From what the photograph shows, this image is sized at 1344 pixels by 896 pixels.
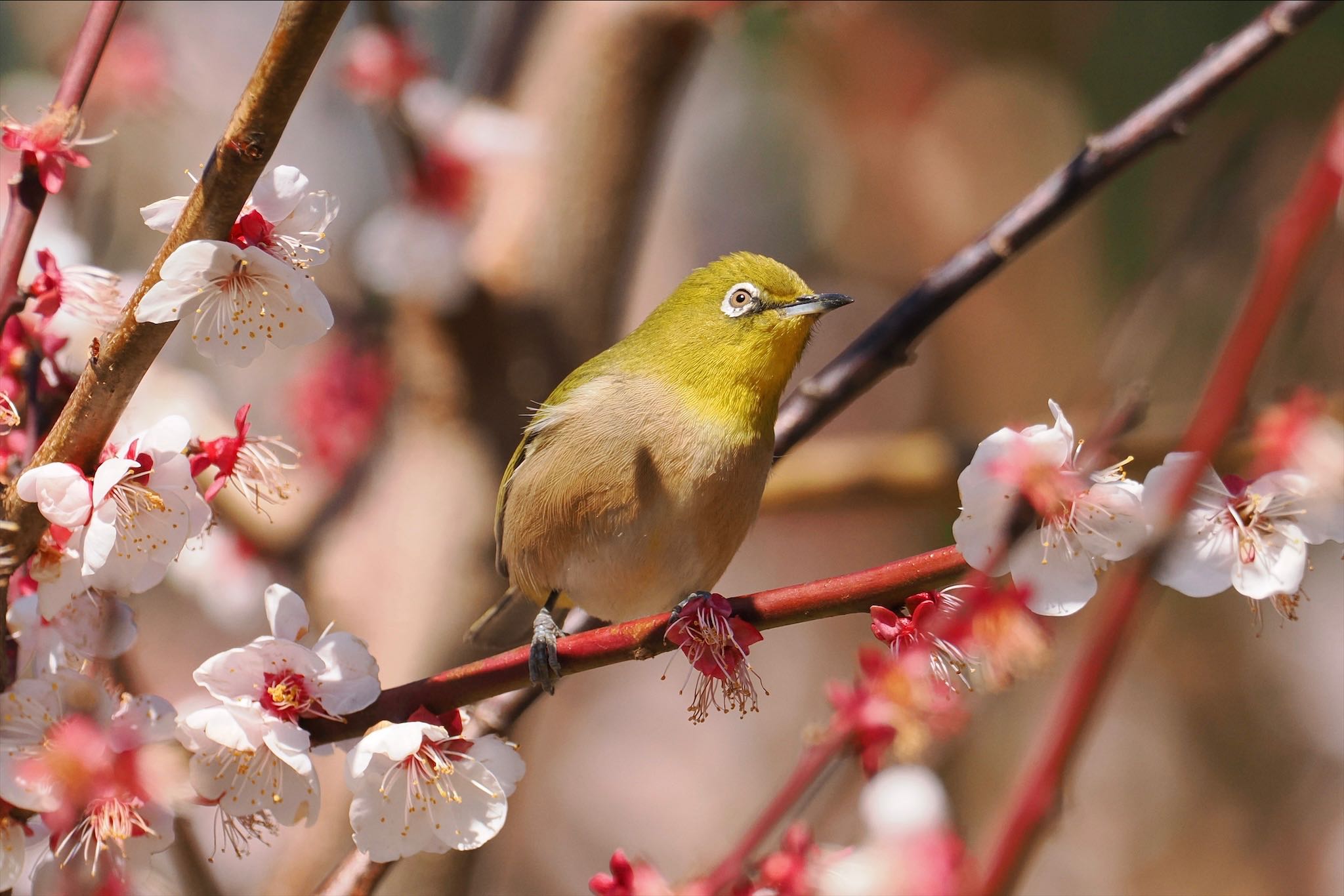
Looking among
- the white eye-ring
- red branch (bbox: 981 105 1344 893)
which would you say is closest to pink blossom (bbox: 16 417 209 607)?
red branch (bbox: 981 105 1344 893)

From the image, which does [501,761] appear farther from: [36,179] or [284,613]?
[36,179]

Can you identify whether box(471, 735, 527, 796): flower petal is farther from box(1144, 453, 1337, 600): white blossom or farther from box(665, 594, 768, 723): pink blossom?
box(1144, 453, 1337, 600): white blossom

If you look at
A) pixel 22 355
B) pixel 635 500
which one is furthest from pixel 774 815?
pixel 635 500

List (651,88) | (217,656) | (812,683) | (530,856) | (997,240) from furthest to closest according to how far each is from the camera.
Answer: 1. (812,683)
2. (530,856)
3. (651,88)
4. (997,240)
5. (217,656)

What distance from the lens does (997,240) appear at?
281 centimetres

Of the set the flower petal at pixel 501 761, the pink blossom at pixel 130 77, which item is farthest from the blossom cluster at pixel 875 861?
the pink blossom at pixel 130 77

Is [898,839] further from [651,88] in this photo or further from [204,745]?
[651,88]

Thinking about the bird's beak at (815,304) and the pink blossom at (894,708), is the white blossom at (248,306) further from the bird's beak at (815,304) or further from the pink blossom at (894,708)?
the bird's beak at (815,304)

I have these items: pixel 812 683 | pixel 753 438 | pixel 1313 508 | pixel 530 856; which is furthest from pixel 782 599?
pixel 812 683

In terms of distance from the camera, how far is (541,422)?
3766 millimetres

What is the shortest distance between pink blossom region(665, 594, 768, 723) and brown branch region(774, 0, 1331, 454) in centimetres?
106

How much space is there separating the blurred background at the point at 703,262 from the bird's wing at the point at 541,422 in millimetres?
482

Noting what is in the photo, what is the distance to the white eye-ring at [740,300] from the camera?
3.82 metres

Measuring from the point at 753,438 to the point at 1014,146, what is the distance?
7.16 m
